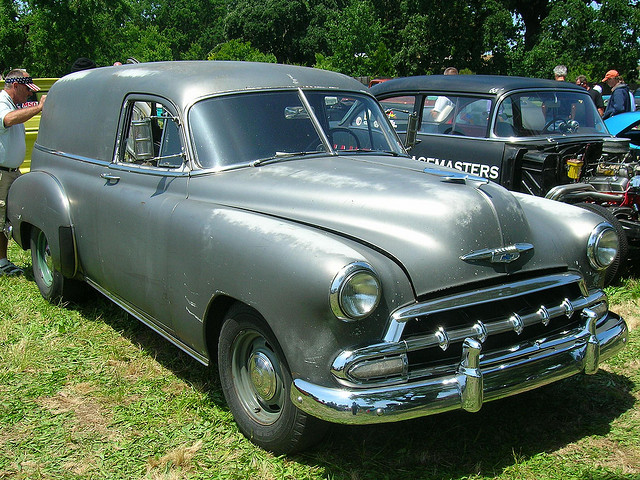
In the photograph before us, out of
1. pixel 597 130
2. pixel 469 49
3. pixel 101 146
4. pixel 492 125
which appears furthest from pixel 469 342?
pixel 469 49

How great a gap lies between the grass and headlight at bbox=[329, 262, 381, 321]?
2.80 ft

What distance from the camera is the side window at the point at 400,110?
24.0ft

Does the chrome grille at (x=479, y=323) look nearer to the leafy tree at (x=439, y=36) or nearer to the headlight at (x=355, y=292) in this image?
the headlight at (x=355, y=292)

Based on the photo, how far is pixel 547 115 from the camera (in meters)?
6.54

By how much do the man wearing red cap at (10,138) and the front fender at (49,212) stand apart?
2.71ft

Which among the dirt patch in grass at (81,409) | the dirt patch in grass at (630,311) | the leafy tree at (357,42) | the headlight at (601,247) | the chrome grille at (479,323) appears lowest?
the dirt patch in grass at (630,311)

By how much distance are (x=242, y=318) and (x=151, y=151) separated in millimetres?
1402

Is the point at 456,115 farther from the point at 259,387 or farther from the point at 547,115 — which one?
the point at 259,387

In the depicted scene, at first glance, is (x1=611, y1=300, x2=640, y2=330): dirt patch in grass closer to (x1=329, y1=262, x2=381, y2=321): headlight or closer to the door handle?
(x1=329, y1=262, x2=381, y2=321): headlight

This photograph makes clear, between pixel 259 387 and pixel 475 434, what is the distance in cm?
113

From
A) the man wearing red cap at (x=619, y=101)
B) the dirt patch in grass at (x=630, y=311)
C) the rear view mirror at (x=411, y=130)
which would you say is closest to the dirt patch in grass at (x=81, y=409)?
the rear view mirror at (x=411, y=130)

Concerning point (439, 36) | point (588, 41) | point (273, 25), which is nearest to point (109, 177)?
point (588, 41)

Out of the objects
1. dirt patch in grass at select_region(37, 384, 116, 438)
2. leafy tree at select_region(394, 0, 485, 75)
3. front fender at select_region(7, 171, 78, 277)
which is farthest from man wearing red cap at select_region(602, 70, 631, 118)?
leafy tree at select_region(394, 0, 485, 75)

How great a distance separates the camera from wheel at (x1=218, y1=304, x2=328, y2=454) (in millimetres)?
2857
